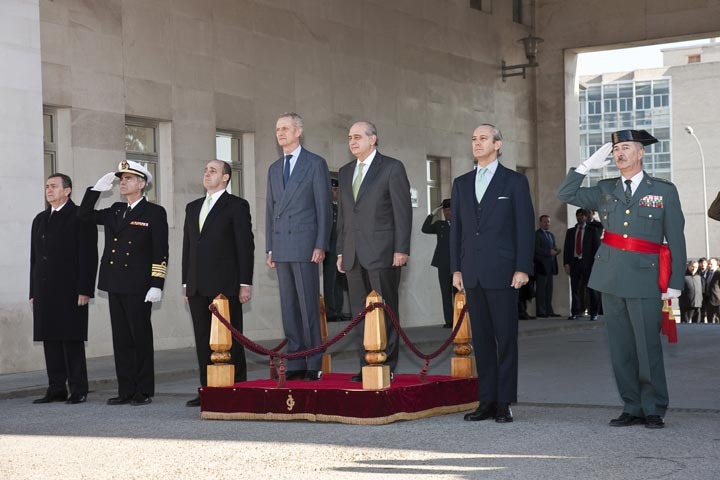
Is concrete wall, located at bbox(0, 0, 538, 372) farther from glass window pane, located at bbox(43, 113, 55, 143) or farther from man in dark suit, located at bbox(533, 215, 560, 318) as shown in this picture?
man in dark suit, located at bbox(533, 215, 560, 318)

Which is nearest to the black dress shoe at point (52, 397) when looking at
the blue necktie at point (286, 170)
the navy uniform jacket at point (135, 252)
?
the navy uniform jacket at point (135, 252)

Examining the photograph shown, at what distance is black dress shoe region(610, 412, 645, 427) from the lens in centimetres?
827

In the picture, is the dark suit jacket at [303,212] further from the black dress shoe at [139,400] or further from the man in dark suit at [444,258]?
the man in dark suit at [444,258]

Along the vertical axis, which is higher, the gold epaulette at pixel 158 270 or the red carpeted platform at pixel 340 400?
the gold epaulette at pixel 158 270

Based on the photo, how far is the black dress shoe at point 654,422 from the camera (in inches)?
319

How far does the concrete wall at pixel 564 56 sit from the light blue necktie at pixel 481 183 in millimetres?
16483

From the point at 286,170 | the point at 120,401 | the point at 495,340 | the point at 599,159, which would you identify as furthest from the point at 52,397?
the point at 599,159

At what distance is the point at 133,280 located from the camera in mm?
10328

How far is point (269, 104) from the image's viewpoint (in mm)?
18312

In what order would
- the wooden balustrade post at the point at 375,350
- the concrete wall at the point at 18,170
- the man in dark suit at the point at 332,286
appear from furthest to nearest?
the man in dark suit at the point at 332,286 < the concrete wall at the point at 18,170 < the wooden balustrade post at the point at 375,350

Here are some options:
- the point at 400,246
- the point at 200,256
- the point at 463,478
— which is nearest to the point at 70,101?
the point at 200,256

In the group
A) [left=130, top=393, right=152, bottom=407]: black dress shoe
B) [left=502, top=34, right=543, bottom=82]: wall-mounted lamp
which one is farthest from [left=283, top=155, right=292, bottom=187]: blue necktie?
[left=502, top=34, right=543, bottom=82]: wall-mounted lamp

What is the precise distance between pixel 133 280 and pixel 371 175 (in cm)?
238

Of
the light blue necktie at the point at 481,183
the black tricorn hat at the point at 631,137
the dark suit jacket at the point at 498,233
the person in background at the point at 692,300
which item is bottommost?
the person in background at the point at 692,300
